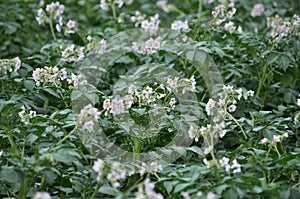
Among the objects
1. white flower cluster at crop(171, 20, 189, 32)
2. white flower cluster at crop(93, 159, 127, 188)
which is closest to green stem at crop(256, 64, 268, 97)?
white flower cluster at crop(171, 20, 189, 32)

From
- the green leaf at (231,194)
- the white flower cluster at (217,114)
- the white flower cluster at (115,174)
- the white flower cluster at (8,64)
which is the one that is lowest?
the green leaf at (231,194)

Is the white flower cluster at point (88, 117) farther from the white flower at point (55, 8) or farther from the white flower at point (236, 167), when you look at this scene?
the white flower at point (55, 8)

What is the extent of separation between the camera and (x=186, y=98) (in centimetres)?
262

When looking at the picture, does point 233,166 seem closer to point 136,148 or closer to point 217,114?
point 217,114

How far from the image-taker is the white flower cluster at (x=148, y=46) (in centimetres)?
294

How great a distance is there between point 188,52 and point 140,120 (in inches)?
26.7

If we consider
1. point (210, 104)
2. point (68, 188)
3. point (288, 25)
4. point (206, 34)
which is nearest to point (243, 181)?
point (210, 104)

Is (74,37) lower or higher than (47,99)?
higher

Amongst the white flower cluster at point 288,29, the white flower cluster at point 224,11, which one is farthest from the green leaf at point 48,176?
the white flower cluster at point 288,29

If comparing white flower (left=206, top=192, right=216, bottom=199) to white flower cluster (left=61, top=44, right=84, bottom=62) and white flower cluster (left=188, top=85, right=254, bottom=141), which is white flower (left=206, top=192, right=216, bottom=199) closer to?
white flower cluster (left=188, top=85, right=254, bottom=141)

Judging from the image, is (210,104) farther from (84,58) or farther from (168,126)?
(84,58)

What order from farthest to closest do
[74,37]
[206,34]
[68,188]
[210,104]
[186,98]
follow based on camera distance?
1. [74,37]
2. [206,34]
3. [186,98]
4. [210,104]
5. [68,188]

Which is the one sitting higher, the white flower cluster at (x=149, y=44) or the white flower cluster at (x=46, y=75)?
the white flower cluster at (x=149, y=44)

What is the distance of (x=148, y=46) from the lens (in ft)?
9.64
